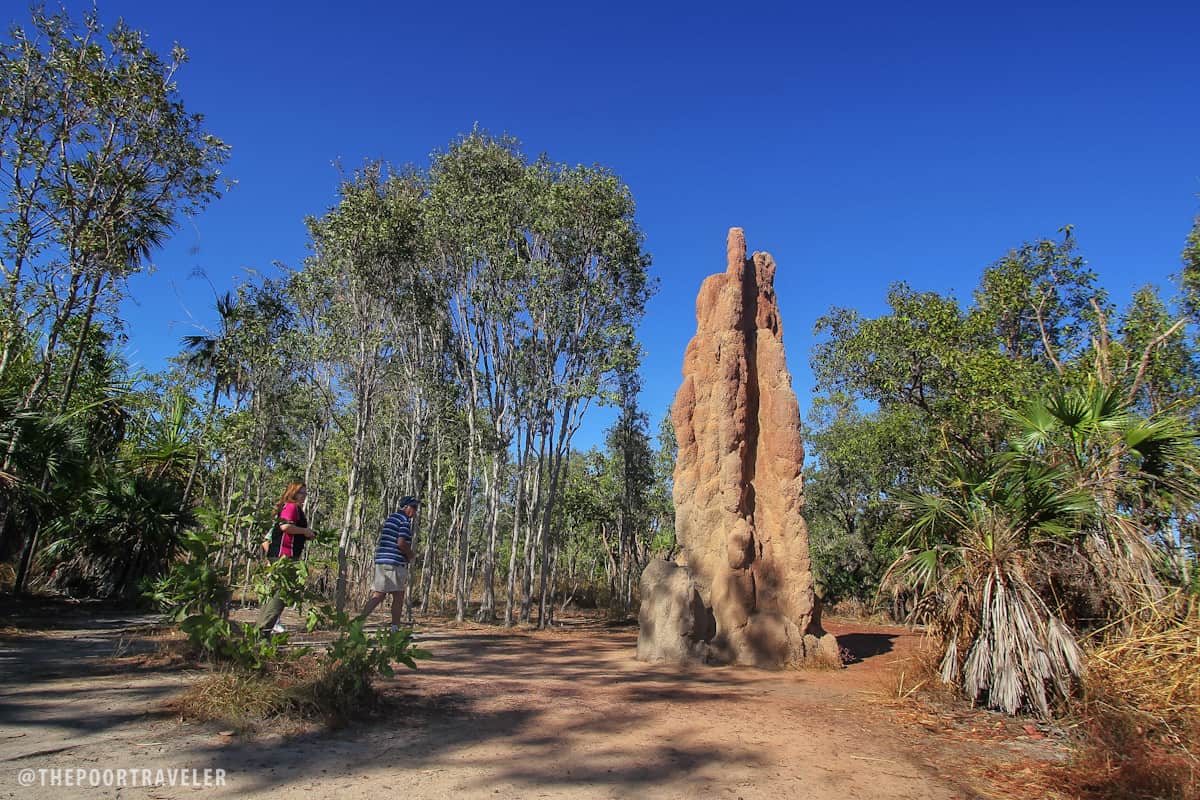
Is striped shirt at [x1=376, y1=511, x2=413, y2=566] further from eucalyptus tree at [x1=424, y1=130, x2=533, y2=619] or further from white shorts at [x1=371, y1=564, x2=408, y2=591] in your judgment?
eucalyptus tree at [x1=424, y1=130, x2=533, y2=619]

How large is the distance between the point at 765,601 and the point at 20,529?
14.3 m

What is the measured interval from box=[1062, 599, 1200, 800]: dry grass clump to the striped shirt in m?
6.93

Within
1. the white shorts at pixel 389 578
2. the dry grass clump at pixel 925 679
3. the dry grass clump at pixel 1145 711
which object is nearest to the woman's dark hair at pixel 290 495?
the white shorts at pixel 389 578

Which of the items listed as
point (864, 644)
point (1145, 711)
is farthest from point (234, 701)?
point (864, 644)

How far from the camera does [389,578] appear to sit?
27.0ft

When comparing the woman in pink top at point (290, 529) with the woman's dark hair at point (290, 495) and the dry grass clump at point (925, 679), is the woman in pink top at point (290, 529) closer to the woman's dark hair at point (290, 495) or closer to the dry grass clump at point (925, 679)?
the woman's dark hair at point (290, 495)

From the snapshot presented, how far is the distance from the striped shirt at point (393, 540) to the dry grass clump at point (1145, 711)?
6928 millimetres

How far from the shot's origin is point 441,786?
3.85m

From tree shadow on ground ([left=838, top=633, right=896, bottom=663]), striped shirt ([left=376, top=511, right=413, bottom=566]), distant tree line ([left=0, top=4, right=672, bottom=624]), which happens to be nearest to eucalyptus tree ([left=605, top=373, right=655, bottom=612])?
distant tree line ([left=0, top=4, right=672, bottom=624])

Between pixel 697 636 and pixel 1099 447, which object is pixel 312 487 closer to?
pixel 697 636

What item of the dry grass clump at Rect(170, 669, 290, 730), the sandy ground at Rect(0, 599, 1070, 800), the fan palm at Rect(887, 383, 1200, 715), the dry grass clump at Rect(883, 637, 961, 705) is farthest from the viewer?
the dry grass clump at Rect(883, 637, 961, 705)

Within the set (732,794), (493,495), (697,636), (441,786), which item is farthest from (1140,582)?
(493,495)

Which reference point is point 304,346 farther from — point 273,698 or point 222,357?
point 273,698

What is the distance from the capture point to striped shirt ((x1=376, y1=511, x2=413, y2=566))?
8.25 meters
